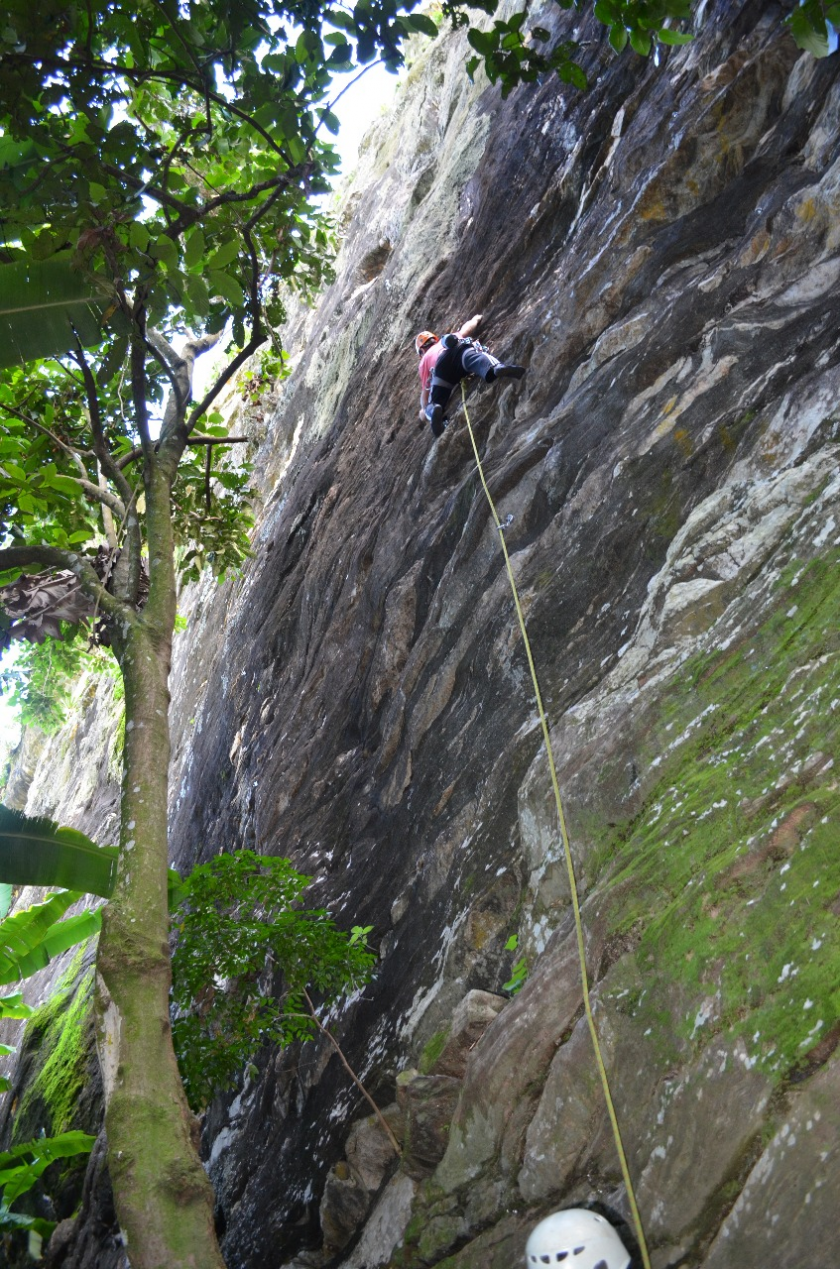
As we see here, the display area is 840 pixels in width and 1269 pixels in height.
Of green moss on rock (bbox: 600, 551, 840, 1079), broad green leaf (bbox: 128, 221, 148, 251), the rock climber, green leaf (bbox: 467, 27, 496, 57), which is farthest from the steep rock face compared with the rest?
broad green leaf (bbox: 128, 221, 148, 251)

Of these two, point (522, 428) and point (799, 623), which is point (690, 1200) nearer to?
point (799, 623)

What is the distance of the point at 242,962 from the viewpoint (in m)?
5.10

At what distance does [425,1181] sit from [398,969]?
1322mm

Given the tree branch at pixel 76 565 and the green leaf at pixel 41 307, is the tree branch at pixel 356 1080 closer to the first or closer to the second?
the tree branch at pixel 76 565

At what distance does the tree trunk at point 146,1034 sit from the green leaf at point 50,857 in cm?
50

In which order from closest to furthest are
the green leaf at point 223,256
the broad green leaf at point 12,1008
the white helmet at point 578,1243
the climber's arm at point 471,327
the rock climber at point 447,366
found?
the white helmet at point 578,1243 → the green leaf at point 223,256 → the rock climber at point 447,366 → the climber's arm at point 471,327 → the broad green leaf at point 12,1008

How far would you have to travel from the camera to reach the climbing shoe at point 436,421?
313 inches

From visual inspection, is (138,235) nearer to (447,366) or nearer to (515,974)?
(447,366)

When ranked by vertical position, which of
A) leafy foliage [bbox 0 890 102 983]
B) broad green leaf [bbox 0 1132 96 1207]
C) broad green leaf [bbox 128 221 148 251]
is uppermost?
broad green leaf [bbox 128 221 148 251]

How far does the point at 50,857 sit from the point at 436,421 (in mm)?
4814

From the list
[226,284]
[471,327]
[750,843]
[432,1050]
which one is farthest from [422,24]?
[432,1050]

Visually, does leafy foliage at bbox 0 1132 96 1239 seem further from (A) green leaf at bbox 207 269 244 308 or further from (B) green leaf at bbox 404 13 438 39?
(B) green leaf at bbox 404 13 438 39

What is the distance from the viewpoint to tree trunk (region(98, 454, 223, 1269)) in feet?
10.6

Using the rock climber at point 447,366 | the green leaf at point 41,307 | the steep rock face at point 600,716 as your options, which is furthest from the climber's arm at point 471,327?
the green leaf at point 41,307
